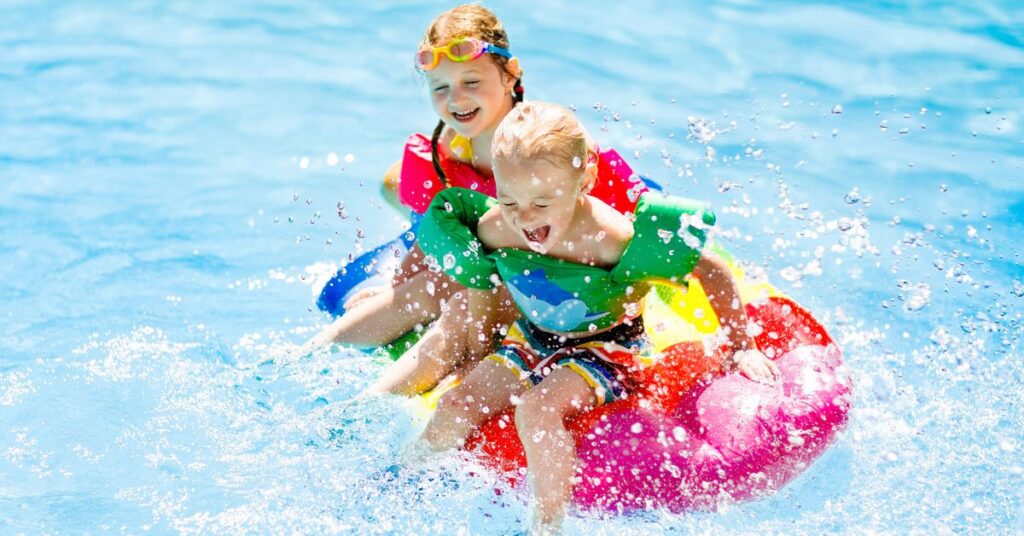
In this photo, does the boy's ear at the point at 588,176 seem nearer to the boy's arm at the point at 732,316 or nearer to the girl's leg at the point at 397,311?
the boy's arm at the point at 732,316

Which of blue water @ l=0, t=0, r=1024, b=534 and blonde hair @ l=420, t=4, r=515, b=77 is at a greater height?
blonde hair @ l=420, t=4, r=515, b=77

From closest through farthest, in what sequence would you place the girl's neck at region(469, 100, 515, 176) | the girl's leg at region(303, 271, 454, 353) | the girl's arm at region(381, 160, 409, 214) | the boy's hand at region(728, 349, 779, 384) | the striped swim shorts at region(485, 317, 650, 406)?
the striped swim shorts at region(485, 317, 650, 406)
the boy's hand at region(728, 349, 779, 384)
the girl's neck at region(469, 100, 515, 176)
the girl's leg at region(303, 271, 454, 353)
the girl's arm at region(381, 160, 409, 214)

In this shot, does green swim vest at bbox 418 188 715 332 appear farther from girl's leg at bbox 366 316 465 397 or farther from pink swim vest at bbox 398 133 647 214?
pink swim vest at bbox 398 133 647 214

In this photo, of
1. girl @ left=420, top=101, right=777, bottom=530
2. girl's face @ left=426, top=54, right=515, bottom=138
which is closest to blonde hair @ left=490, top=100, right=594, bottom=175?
girl @ left=420, top=101, right=777, bottom=530

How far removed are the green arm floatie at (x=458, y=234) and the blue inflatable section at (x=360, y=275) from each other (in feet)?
3.33

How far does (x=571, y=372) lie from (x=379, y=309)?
105 cm

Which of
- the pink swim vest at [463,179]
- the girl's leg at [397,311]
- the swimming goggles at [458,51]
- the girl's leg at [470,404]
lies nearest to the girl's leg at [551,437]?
the girl's leg at [470,404]

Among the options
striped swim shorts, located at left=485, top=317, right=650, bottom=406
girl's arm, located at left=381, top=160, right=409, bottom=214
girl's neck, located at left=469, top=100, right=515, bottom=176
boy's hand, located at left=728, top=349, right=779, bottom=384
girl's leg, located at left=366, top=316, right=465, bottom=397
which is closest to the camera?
striped swim shorts, located at left=485, top=317, right=650, bottom=406

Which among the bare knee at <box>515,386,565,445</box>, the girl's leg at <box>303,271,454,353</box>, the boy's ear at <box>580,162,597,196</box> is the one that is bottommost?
Answer: the girl's leg at <box>303,271,454,353</box>

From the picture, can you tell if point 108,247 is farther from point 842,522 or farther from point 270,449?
point 842,522

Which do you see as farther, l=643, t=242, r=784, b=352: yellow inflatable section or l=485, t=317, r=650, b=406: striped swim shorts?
l=643, t=242, r=784, b=352: yellow inflatable section

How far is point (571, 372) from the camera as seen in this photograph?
3.50 meters

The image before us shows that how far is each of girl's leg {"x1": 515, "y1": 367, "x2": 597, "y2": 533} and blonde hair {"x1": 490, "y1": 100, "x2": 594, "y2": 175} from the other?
2.21 feet

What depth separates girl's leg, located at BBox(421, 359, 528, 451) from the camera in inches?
139
